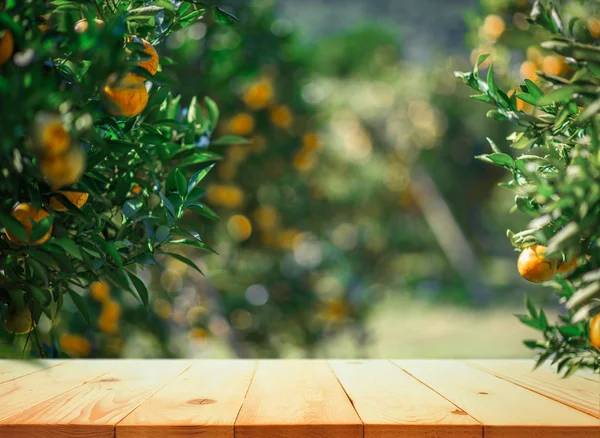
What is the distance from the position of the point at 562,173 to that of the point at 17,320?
0.54 metres

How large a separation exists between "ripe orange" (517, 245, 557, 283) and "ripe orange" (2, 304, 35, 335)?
51 cm

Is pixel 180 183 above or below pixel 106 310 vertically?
above

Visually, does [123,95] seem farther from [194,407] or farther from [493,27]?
[493,27]

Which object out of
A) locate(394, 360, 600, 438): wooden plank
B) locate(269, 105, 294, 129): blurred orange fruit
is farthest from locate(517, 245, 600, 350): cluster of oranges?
locate(269, 105, 294, 129): blurred orange fruit

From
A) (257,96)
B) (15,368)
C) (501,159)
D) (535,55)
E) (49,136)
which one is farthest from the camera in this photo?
(257,96)

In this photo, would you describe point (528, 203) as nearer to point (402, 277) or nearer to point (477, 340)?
point (477, 340)

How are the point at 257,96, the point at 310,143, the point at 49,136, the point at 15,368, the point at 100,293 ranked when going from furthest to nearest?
the point at 310,143, the point at 257,96, the point at 100,293, the point at 15,368, the point at 49,136

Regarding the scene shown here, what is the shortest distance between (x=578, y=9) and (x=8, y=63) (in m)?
1.22

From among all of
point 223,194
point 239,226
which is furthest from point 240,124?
point 239,226

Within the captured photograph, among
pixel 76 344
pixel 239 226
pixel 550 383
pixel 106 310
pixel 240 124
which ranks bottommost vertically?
pixel 76 344

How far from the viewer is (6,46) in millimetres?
492

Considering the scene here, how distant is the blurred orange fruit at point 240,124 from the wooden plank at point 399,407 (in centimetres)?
107

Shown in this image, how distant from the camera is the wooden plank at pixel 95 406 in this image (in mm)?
673

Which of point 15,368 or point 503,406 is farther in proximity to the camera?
point 15,368
